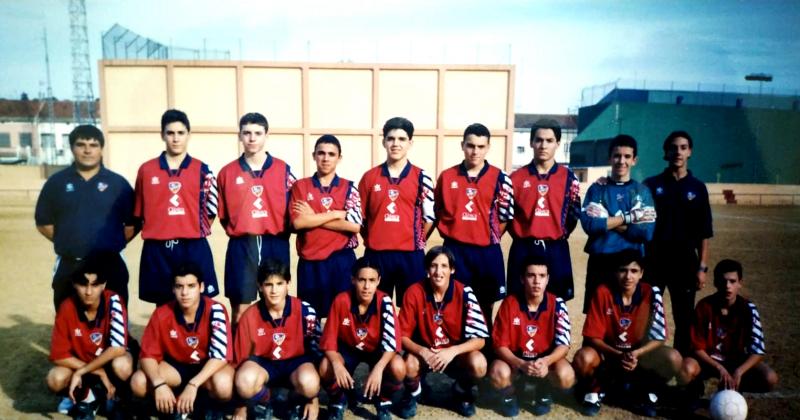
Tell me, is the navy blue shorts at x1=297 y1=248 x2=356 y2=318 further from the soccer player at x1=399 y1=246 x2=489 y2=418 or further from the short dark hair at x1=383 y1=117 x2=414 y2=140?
the short dark hair at x1=383 y1=117 x2=414 y2=140

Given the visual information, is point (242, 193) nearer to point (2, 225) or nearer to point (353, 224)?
point (353, 224)

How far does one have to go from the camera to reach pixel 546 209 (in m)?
3.42

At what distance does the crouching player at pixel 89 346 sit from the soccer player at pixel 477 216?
220 centimetres

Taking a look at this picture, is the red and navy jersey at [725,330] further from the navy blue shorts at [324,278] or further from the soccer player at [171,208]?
the soccer player at [171,208]

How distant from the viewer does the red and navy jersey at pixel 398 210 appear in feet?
11.3

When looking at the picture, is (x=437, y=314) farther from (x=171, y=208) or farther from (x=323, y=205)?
(x=171, y=208)

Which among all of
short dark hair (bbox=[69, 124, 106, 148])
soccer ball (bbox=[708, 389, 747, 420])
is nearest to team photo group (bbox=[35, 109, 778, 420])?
short dark hair (bbox=[69, 124, 106, 148])

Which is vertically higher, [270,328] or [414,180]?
[414,180]

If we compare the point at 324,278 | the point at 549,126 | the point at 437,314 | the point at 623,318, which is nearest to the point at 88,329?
the point at 324,278

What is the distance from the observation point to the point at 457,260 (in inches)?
137

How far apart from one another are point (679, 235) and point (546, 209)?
1.06 meters

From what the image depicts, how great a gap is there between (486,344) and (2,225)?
38.9 feet

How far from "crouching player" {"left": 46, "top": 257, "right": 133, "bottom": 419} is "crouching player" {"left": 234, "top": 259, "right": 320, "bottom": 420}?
733mm

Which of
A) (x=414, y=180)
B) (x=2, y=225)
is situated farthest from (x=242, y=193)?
(x=2, y=225)
